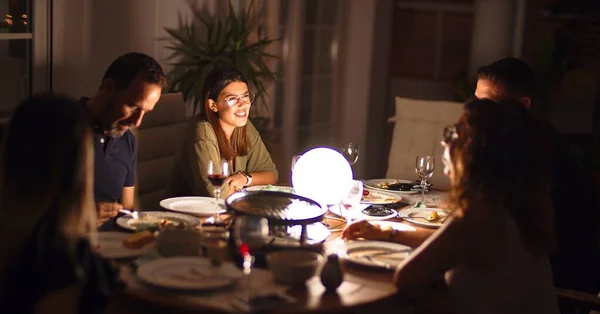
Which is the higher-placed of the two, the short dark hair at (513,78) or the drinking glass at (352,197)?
the short dark hair at (513,78)

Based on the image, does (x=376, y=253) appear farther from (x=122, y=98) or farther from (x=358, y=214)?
(x=122, y=98)

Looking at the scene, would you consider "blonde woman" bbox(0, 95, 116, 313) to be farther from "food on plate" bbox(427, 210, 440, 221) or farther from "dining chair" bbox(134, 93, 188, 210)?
"dining chair" bbox(134, 93, 188, 210)

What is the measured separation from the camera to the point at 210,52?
4500 mm

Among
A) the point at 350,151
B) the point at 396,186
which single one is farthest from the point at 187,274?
the point at 396,186

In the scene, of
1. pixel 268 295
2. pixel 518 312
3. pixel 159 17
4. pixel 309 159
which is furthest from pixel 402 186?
pixel 159 17

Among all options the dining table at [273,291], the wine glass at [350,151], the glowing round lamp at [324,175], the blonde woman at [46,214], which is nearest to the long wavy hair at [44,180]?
the blonde woman at [46,214]

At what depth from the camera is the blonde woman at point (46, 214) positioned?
1907 mm

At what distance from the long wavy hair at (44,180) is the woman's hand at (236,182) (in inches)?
54.0

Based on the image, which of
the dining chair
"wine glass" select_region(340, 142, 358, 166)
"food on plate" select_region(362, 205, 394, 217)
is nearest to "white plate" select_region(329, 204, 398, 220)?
"food on plate" select_region(362, 205, 394, 217)

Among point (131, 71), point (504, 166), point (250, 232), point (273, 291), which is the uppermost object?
point (131, 71)

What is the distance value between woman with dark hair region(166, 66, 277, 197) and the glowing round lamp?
0.44 metres

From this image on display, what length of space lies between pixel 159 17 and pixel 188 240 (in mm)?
2421

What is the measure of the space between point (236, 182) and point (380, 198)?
1.90 feet

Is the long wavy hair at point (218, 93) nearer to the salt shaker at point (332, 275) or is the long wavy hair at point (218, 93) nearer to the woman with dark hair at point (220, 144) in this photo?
the woman with dark hair at point (220, 144)
